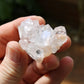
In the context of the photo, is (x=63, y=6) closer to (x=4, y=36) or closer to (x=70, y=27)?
(x=70, y=27)

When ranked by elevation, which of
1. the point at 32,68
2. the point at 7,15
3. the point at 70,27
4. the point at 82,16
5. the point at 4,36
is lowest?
the point at 70,27

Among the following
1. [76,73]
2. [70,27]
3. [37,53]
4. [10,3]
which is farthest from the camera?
[70,27]

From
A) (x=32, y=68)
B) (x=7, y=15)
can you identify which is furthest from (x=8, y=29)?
(x=7, y=15)

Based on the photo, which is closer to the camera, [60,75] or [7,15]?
[60,75]

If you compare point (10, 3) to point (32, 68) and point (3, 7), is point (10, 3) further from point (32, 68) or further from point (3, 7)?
point (32, 68)

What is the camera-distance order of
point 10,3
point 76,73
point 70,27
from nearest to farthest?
point 76,73 < point 10,3 < point 70,27

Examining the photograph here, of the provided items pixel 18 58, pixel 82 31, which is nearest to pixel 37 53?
pixel 18 58

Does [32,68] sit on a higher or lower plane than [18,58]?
lower
